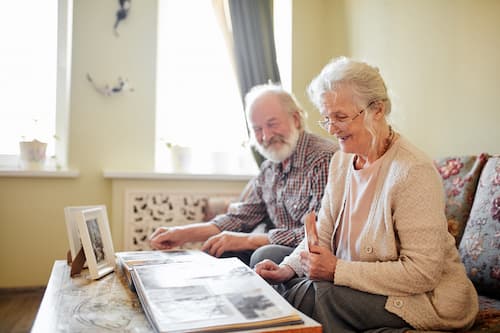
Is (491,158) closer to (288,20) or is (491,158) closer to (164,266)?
(164,266)

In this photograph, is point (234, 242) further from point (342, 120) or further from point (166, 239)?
point (342, 120)

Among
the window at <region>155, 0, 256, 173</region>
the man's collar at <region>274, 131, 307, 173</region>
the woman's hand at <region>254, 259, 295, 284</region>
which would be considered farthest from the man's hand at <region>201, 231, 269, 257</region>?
the window at <region>155, 0, 256, 173</region>

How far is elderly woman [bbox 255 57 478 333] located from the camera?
39.9 inches

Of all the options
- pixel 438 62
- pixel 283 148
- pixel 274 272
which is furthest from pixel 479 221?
pixel 438 62

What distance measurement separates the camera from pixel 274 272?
4.13 ft

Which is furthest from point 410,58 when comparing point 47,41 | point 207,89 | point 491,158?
point 47,41

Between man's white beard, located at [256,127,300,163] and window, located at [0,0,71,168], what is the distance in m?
1.47

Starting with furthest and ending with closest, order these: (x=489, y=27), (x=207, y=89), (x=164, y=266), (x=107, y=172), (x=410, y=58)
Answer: (x=207, y=89) → (x=107, y=172) → (x=410, y=58) → (x=489, y=27) → (x=164, y=266)

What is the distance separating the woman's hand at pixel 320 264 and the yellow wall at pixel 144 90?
→ 110 centimetres

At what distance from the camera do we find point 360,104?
1201mm

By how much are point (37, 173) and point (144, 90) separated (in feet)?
2.64

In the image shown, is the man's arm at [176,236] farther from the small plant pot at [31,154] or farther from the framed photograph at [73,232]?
the small plant pot at [31,154]

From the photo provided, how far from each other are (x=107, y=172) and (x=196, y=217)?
612mm

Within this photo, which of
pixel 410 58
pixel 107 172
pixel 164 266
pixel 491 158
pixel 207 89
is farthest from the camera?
pixel 207 89
